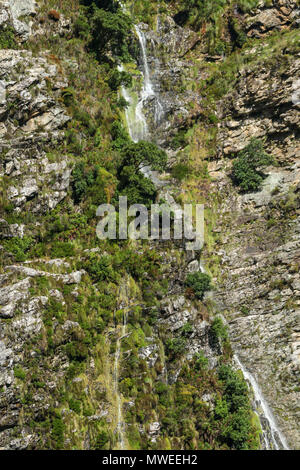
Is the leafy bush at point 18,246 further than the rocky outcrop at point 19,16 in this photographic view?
No

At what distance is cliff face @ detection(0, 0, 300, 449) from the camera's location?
2292cm

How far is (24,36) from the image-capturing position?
3303 centimetres

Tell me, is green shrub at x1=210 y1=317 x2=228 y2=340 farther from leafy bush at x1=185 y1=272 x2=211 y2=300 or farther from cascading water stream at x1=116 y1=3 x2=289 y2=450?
leafy bush at x1=185 y1=272 x2=211 y2=300

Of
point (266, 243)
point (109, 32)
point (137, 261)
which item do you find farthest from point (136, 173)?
point (109, 32)

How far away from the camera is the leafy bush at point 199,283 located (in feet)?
101

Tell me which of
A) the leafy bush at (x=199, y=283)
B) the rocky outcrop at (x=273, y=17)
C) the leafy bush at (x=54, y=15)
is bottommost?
the leafy bush at (x=199, y=283)

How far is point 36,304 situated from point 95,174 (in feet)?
42.3

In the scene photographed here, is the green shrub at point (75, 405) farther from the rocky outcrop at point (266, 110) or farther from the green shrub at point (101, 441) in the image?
the rocky outcrop at point (266, 110)

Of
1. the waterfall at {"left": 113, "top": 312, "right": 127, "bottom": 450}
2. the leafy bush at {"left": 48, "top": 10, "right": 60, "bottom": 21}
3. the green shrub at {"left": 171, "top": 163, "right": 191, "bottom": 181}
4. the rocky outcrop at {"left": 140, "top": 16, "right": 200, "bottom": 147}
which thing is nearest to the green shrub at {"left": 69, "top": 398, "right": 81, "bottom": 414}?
the waterfall at {"left": 113, "top": 312, "right": 127, "bottom": 450}

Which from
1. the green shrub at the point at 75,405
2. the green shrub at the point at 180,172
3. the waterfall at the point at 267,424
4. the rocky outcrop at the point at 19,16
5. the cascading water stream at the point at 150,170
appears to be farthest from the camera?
the green shrub at the point at 180,172

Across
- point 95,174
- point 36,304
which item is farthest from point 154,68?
point 36,304

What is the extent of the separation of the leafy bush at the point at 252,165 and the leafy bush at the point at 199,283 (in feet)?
36.4

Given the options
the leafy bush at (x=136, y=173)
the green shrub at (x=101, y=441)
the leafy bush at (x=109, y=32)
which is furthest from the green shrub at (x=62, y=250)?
the leafy bush at (x=109, y=32)

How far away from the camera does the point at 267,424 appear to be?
27.7m
